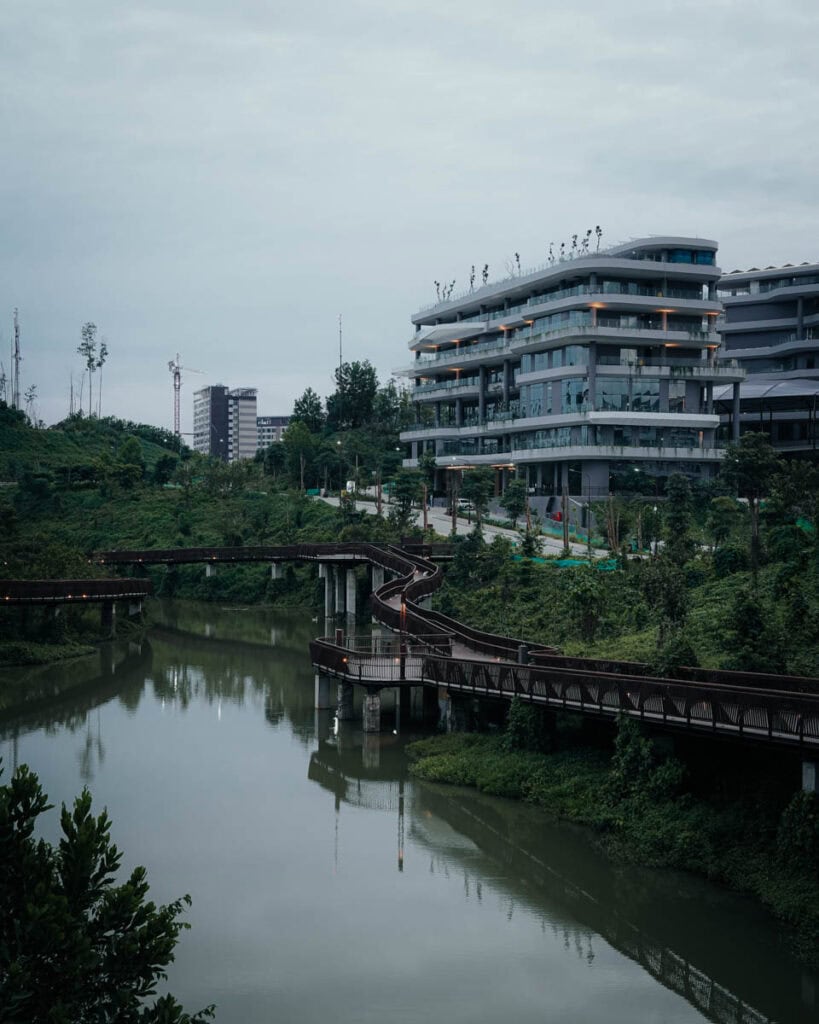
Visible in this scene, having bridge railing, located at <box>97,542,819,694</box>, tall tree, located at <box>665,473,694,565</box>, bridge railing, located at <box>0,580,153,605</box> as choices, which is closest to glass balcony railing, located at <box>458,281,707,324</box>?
tall tree, located at <box>665,473,694,565</box>

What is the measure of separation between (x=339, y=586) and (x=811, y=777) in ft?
180

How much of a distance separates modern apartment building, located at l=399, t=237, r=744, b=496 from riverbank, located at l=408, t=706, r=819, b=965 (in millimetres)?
57300

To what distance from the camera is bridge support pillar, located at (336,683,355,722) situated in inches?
1650

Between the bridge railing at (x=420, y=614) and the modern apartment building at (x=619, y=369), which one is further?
the modern apartment building at (x=619, y=369)

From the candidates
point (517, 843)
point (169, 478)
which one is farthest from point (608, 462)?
point (517, 843)

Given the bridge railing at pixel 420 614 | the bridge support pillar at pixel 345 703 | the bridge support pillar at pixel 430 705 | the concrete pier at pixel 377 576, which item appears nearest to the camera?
the bridge railing at pixel 420 614

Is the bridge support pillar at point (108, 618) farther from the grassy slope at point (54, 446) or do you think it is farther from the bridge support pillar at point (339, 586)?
the grassy slope at point (54, 446)

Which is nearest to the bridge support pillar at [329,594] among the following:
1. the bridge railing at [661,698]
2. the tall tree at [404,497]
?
the tall tree at [404,497]

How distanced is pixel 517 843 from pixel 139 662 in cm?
3446

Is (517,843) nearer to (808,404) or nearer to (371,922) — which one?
(371,922)

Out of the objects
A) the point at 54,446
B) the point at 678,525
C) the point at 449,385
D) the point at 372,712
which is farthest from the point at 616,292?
the point at 54,446

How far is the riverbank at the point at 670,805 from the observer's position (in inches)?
907

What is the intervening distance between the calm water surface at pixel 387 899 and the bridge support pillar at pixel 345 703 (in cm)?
146

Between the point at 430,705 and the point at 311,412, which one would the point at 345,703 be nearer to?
the point at 430,705
